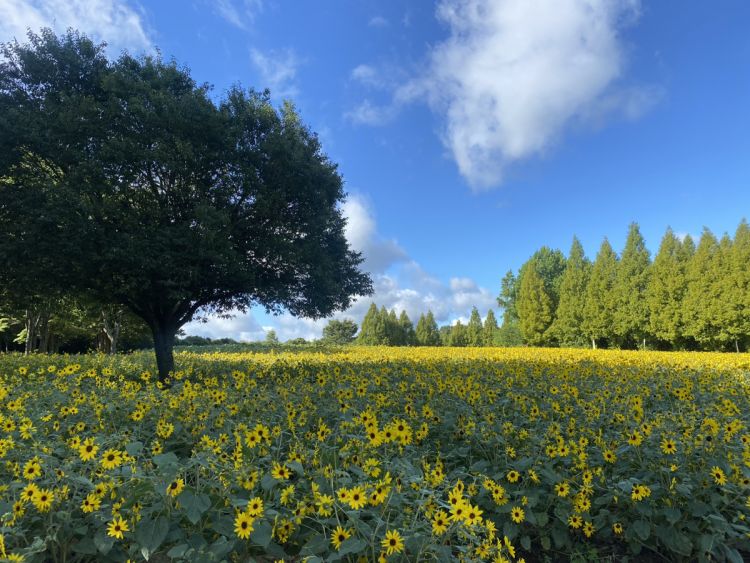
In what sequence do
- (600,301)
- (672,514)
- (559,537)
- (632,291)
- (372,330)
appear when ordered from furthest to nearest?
(372,330)
(600,301)
(632,291)
(559,537)
(672,514)

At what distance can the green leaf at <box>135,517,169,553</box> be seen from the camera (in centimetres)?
235

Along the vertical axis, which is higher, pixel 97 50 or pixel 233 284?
pixel 97 50

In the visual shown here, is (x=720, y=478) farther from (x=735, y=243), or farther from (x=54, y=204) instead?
(x=735, y=243)

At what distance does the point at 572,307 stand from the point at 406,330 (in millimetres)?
26158

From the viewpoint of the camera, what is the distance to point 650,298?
3875 cm

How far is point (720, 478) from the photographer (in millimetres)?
3484

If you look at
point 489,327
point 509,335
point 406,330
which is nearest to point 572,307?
point 509,335

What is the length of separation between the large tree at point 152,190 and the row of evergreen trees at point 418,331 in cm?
4771

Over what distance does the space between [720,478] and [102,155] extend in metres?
12.1

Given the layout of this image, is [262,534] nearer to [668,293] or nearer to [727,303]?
[727,303]

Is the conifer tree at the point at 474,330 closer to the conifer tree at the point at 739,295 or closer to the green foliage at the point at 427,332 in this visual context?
the green foliage at the point at 427,332

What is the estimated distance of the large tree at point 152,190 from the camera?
1009 cm

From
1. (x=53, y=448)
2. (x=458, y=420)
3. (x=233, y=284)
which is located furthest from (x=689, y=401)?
(x=233, y=284)

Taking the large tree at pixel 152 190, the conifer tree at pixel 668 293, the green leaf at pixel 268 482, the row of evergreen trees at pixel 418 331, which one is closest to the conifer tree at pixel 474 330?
the row of evergreen trees at pixel 418 331
